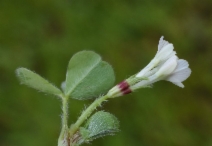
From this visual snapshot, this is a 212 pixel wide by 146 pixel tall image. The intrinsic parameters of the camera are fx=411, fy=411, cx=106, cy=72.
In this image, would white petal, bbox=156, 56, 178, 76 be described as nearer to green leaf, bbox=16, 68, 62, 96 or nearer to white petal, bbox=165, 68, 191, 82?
white petal, bbox=165, 68, 191, 82

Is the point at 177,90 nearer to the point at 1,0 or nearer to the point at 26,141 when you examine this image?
the point at 26,141

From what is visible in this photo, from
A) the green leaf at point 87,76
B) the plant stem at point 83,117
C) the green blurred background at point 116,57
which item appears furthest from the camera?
the green blurred background at point 116,57

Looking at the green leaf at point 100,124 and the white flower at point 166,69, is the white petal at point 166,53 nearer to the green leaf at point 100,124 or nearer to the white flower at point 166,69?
the white flower at point 166,69

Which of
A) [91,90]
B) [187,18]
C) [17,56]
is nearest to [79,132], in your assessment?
[91,90]

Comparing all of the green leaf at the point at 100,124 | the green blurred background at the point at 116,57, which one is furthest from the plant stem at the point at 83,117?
the green blurred background at the point at 116,57

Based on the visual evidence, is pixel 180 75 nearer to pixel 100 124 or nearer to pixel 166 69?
pixel 166 69

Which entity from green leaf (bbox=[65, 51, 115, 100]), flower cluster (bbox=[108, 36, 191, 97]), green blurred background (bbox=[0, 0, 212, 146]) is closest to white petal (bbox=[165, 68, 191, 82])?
flower cluster (bbox=[108, 36, 191, 97])

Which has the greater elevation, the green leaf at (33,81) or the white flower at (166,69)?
the green leaf at (33,81)
